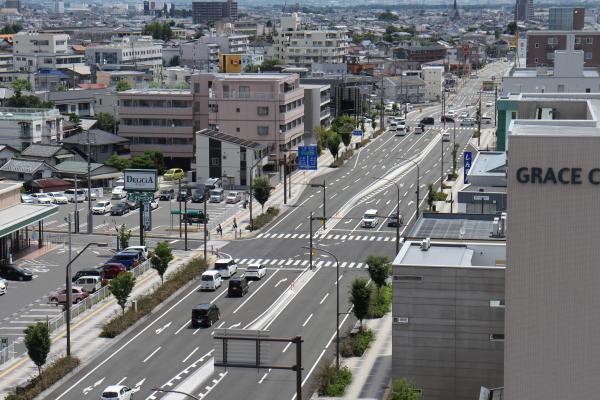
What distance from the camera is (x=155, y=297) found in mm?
44344

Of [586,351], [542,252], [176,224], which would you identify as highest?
[542,252]

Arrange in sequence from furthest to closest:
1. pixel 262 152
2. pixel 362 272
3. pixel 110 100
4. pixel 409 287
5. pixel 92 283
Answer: pixel 110 100 < pixel 262 152 < pixel 362 272 < pixel 92 283 < pixel 409 287

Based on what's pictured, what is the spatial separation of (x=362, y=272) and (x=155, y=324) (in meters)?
10.9

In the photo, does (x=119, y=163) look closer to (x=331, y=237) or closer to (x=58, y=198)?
(x=58, y=198)

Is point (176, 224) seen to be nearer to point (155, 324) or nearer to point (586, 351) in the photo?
point (155, 324)

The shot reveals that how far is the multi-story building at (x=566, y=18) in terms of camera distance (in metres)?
126

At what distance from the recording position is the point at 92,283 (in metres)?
45.7

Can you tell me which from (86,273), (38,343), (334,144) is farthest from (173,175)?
(38,343)

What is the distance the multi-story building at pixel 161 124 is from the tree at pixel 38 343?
43.7 meters

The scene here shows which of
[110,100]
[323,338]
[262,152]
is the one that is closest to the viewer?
[323,338]

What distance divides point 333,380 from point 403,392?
3.90 metres

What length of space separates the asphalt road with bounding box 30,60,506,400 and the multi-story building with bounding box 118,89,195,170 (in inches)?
384

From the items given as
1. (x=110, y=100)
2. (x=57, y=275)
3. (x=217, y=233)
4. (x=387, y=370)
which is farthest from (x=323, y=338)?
(x=110, y=100)

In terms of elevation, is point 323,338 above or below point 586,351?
below
